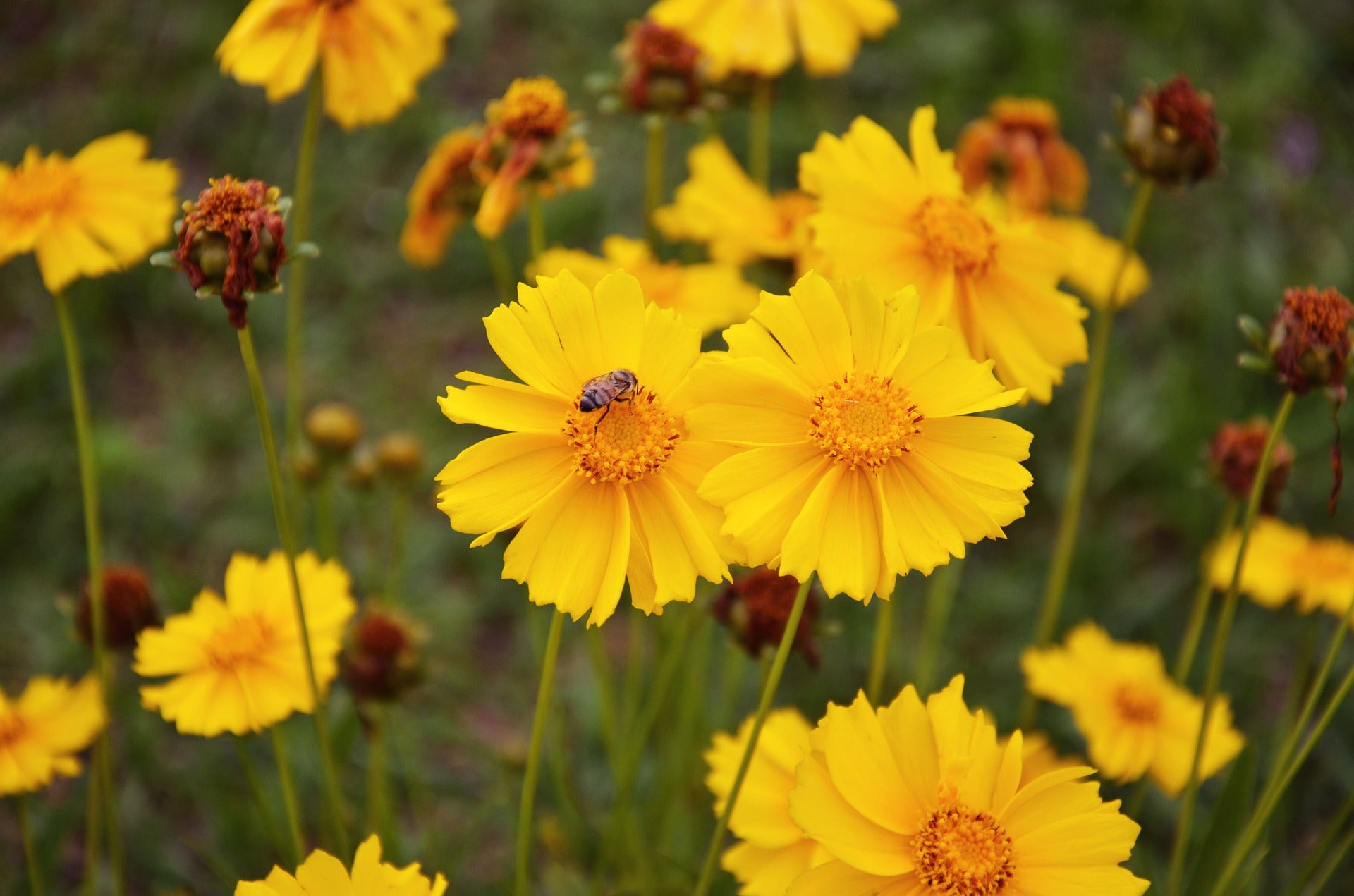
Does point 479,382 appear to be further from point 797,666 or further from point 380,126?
point 380,126

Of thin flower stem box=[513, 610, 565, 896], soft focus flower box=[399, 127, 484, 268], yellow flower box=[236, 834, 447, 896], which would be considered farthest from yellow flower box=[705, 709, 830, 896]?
soft focus flower box=[399, 127, 484, 268]

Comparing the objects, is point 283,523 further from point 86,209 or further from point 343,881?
point 86,209

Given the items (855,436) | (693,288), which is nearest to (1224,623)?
(855,436)

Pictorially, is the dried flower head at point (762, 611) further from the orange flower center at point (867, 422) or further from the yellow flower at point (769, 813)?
the orange flower center at point (867, 422)

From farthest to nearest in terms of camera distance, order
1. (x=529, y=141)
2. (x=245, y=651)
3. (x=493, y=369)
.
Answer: (x=493, y=369) → (x=529, y=141) → (x=245, y=651)

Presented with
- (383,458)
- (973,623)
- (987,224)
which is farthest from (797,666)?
(987,224)

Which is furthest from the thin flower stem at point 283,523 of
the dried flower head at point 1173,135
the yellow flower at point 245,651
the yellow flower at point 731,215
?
the dried flower head at point 1173,135
